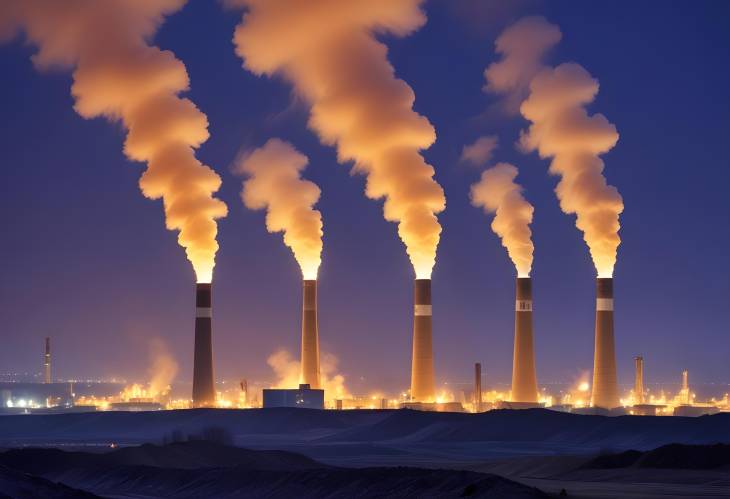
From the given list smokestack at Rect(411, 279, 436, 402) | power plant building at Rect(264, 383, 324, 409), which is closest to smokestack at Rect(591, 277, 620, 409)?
smokestack at Rect(411, 279, 436, 402)

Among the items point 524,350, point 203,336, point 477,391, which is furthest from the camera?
point 477,391

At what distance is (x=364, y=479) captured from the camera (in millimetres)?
37656

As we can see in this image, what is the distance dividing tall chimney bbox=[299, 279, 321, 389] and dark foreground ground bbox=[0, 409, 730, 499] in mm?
3307

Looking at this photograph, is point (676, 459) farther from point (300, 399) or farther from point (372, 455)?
point (300, 399)

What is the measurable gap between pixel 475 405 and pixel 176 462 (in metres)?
41.5

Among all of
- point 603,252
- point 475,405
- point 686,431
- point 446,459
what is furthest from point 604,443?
point 475,405

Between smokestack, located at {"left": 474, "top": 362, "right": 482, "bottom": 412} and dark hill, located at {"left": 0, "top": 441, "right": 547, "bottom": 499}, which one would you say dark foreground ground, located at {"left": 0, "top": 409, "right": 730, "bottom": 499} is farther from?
smokestack, located at {"left": 474, "top": 362, "right": 482, "bottom": 412}

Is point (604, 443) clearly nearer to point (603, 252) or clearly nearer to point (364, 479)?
point (603, 252)

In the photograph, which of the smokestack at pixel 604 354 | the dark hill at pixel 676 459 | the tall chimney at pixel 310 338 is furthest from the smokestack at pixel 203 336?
the dark hill at pixel 676 459

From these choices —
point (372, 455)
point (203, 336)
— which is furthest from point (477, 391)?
point (372, 455)

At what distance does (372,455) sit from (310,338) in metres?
19.1

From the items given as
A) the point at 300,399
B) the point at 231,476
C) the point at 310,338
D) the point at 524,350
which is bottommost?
the point at 231,476

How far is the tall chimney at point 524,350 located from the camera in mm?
80500

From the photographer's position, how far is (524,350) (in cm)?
8044
